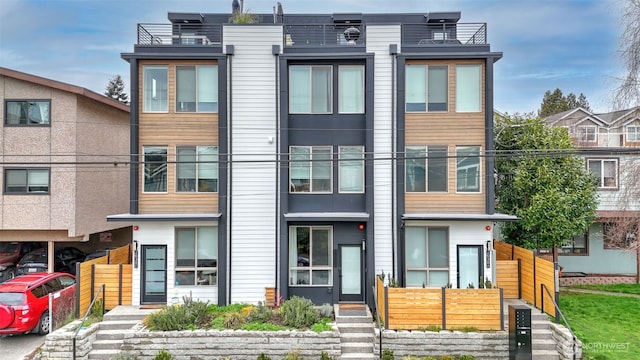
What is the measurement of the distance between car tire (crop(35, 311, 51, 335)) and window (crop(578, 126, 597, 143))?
2244 centimetres

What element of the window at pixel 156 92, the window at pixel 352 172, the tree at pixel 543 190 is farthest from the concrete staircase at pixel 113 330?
the tree at pixel 543 190

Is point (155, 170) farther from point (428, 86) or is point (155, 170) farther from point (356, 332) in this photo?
point (428, 86)

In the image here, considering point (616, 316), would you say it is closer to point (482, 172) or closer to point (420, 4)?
point (482, 172)

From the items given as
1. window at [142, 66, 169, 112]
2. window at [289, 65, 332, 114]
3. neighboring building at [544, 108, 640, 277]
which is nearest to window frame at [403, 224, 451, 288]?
window at [289, 65, 332, 114]

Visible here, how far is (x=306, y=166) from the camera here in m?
12.9

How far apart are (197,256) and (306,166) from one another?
4520 millimetres

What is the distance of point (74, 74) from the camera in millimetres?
21656

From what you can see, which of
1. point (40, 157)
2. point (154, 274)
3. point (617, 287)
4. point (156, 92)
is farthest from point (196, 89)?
point (617, 287)

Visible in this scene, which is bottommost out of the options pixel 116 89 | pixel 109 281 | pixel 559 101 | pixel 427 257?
pixel 109 281

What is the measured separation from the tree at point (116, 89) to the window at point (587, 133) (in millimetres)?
46439

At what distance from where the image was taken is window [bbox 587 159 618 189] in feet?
57.5

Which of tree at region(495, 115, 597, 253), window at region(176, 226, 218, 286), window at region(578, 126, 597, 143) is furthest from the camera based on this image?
window at region(578, 126, 597, 143)

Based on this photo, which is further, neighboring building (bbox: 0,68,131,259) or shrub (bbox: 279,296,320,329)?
neighboring building (bbox: 0,68,131,259)

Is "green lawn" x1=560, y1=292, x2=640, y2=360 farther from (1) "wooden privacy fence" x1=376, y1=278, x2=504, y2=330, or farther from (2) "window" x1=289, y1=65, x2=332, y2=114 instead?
(2) "window" x1=289, y1=65, x2=332, y2=114
